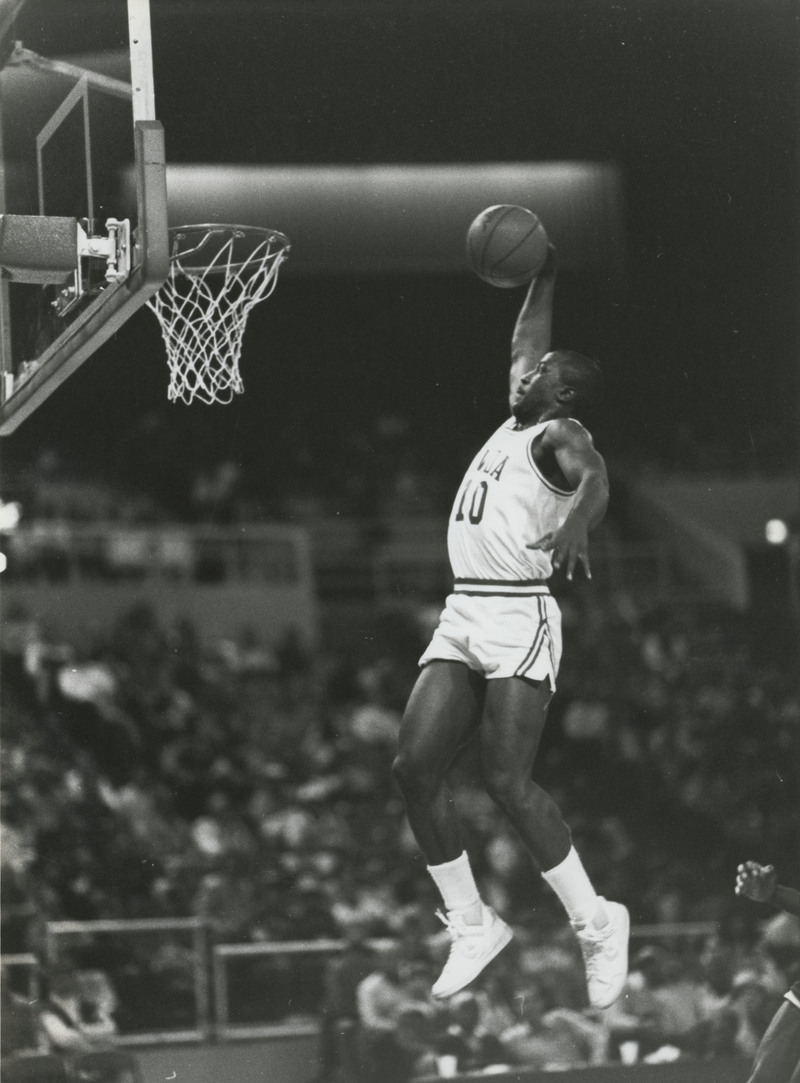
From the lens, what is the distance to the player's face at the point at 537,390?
21.1 ft

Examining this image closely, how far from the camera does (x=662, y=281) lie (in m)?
7.30

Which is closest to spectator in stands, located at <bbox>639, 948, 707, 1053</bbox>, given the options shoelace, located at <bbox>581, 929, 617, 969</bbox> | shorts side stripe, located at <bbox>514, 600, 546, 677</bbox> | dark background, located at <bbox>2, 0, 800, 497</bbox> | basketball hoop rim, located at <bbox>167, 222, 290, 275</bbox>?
shoelace, located at <bbox>581, 929, 617, 969</bbox>

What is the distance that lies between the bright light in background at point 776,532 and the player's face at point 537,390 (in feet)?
5.76

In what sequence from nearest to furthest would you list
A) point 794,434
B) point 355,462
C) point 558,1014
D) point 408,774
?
point 408,774 < point 558,1014 < point 794,434 < point 355,462

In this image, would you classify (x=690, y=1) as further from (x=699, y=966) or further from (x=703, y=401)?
(x=699, y=966)

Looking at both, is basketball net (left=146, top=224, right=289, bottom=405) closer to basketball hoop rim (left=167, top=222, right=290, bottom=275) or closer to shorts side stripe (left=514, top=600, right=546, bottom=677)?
basketball hoop rim (left=167, top=222, right=290, bottom=275)

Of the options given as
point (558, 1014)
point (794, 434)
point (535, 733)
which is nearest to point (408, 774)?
point (535, 733)

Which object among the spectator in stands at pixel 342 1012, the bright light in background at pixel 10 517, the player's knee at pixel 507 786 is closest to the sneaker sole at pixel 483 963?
the player's knee at pixel 507 786

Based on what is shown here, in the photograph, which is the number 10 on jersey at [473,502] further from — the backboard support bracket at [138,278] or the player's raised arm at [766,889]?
the player's raised arm at [766,889]

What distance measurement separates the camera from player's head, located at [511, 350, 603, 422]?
642 centimetres

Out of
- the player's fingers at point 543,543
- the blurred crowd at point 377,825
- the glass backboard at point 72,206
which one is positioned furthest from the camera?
the blurred crowd at point 377,825

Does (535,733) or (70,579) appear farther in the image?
(70,579)

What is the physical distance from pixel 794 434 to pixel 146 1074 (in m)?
4.35

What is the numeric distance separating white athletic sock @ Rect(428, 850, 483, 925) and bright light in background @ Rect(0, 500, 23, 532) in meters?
3.54
